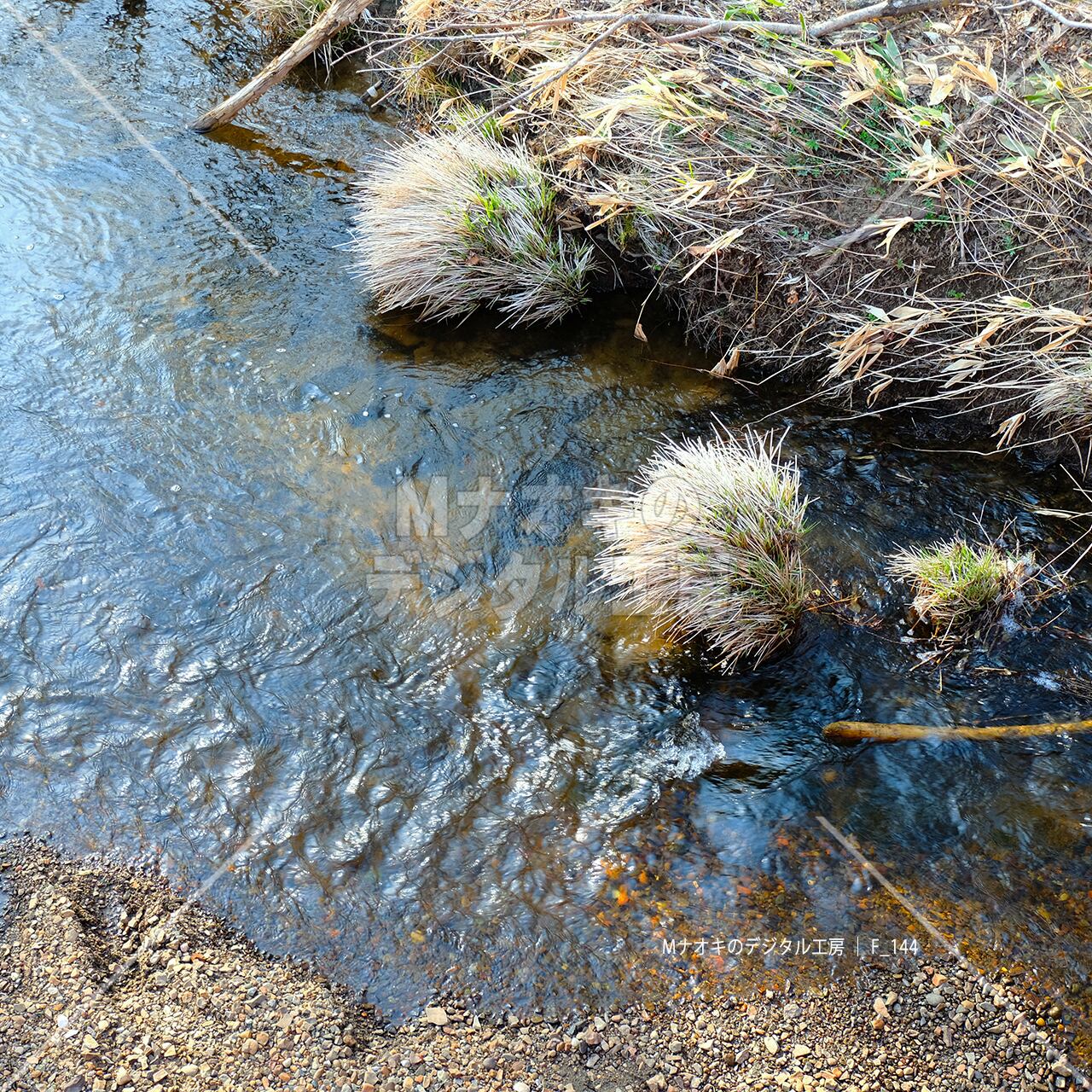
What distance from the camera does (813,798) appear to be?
320cm

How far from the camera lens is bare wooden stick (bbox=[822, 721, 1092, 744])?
3350 mm

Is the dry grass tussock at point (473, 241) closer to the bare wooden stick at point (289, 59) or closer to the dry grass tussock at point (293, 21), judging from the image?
the bare wooden stick at point (289, 59)

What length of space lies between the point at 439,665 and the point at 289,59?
4.86 meters

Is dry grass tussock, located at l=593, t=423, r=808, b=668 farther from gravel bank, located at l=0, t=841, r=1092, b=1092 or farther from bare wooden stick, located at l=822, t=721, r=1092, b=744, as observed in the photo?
gravel bank, located at l=0, t=841, r=1092, b=1092

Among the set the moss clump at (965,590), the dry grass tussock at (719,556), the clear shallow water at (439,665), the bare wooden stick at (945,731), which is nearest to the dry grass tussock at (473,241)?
the clear shallow water at (439,665)

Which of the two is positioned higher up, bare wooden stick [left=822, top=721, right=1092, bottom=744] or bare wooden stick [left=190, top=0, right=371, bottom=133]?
bare wooden stick [left=190, top=0, right=371, bottom=133]

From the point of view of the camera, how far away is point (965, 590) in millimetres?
3588

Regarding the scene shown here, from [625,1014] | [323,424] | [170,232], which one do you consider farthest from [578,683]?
[170,232]

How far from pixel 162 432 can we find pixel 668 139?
115 inches

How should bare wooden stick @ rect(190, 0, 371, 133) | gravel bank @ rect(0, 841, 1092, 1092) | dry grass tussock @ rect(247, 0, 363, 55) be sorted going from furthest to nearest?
dry grass tussock @ rect(247, 0, 363, 55) → bare wooden stick @ rect(190, 0, 371, 133) → gravel bank @ rect(0, 841, 1092, 1092)

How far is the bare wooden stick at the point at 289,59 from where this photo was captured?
20.7ft

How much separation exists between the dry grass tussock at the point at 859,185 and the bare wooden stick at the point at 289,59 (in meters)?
1.69

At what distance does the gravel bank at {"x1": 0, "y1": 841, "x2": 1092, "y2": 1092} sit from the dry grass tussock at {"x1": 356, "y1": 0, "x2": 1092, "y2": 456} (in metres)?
2.46

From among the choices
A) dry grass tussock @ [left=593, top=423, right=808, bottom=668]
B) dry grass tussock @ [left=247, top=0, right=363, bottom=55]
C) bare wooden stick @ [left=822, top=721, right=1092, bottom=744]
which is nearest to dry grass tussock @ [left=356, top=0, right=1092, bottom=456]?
dry grass tussock @ [left=593, top=423, right=808, bottom=668]
